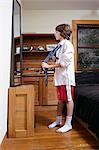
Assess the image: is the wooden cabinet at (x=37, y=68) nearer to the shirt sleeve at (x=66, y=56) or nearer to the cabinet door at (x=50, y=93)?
the cabinet door at (x=50, y=93)

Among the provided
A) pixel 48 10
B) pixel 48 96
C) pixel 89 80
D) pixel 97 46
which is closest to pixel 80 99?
pixel 89 80

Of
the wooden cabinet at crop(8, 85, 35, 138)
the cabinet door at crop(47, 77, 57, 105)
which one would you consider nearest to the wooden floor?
the wooden cabinet at crop(8, 85, 35, 138)

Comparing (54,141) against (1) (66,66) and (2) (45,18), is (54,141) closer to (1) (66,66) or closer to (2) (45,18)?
(1) (66,66)

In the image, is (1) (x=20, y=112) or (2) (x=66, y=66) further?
(2) (x=66, y=66)

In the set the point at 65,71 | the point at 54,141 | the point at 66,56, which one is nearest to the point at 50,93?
the point at 65,71

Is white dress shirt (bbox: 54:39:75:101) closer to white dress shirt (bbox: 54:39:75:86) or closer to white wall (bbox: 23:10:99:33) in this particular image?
white dress shirt (bbox: 54:39:75:86)

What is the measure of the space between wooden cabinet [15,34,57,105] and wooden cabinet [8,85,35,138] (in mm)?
1878

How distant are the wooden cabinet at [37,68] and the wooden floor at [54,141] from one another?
5.25 ft

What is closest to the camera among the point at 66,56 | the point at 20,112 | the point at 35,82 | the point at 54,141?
the point at 54,141

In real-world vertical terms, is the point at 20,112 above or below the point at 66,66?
below

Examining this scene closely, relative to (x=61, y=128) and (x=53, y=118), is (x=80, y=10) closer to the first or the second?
(x=53, y=118)

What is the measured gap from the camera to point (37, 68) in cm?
502

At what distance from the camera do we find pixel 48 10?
4938mm

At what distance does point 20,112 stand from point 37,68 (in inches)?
96.2
